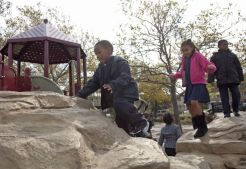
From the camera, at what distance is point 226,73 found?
6.42 metres

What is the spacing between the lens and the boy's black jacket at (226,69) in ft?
21.0

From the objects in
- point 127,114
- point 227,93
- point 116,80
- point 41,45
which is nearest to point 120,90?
point 116,80

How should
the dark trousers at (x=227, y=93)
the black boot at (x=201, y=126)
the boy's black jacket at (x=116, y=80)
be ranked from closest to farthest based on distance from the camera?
the boy's black jacket at (x=116, y=80), the black boot at (x=201, y=126), the dark trousers at (x=227, y=93)

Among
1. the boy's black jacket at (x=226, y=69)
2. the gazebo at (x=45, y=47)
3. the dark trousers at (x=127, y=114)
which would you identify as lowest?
the dark trousers at (x=127, y=114)

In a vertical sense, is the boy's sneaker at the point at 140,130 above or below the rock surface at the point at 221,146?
above

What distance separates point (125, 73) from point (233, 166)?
266 centimetres

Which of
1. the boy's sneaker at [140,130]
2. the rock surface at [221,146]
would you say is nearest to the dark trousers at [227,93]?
the rock surface at [221,146]

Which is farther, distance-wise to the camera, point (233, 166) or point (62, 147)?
point (233, 166)

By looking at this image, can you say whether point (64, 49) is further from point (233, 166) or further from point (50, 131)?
point (50, 131)

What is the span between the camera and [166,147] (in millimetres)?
6680

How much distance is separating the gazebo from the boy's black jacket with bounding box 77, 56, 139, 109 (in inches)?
137

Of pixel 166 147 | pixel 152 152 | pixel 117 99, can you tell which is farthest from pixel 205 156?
pixel 152 152

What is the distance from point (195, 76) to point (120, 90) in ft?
5.43

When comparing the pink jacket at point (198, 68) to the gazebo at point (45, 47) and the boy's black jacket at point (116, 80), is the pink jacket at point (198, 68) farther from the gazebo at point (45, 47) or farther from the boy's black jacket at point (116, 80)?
the gazebo at point (45, 47)
